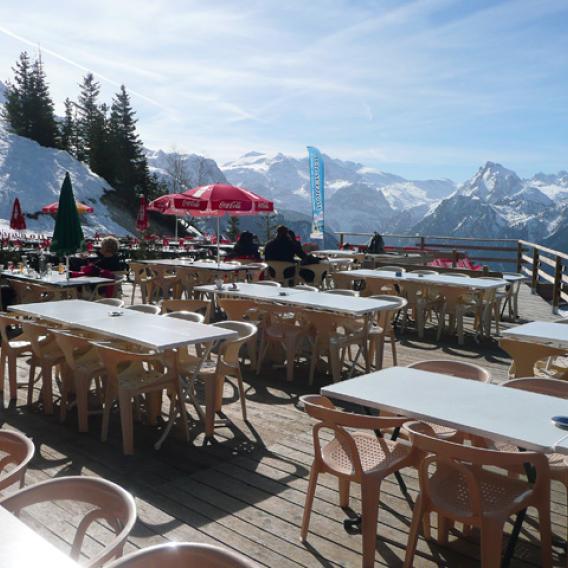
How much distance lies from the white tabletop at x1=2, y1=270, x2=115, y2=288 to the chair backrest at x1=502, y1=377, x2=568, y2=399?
476 centimetres

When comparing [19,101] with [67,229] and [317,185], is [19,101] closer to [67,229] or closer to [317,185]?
[317,185]

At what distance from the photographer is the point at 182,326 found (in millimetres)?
4004

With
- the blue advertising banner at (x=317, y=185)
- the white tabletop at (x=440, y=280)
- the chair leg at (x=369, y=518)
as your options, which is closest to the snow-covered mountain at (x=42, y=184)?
the blue advertising banner at (x=317, y=185)

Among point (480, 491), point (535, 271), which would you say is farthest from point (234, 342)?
point (535, 271)

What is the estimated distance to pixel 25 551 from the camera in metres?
1.27

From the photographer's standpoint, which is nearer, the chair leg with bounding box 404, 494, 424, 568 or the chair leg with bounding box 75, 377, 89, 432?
the chair leg with bounding box 404, 494, 424, 568

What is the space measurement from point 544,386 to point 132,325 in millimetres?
2555

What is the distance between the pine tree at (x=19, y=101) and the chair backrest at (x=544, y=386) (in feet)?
135

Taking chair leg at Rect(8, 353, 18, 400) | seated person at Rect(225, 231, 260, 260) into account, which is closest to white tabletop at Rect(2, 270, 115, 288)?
chair leg at Rect(8, 353, 18, 400)

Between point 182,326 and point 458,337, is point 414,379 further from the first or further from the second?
point 458,337

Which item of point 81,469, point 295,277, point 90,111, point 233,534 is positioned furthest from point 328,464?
point 90,111

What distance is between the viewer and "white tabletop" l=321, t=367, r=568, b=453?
2061 millimetres

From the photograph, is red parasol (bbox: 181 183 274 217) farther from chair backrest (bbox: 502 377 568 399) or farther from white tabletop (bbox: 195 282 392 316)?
chair backrest (bbox: 502 377 568 399)

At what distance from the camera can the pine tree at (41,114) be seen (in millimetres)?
38500
